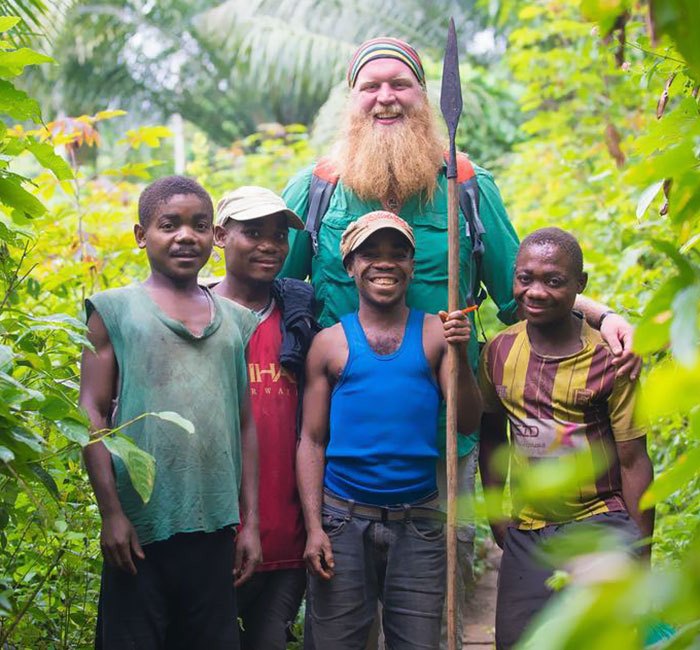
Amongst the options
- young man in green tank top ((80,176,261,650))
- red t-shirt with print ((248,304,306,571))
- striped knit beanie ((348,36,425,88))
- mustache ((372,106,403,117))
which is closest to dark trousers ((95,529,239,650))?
young man in green tank top ((80,176,261,650))

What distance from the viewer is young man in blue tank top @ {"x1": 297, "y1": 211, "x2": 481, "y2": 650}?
11.5ft

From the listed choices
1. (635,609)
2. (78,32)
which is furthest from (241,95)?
(635,609)

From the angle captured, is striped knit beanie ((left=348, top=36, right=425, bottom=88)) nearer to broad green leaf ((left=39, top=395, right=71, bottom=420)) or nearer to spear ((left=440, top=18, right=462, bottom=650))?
spear ((left=440, top=18, right=462, bottom=650))

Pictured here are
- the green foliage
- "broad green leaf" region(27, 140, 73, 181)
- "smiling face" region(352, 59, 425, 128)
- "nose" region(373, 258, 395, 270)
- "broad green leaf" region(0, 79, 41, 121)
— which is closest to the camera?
the green foliage

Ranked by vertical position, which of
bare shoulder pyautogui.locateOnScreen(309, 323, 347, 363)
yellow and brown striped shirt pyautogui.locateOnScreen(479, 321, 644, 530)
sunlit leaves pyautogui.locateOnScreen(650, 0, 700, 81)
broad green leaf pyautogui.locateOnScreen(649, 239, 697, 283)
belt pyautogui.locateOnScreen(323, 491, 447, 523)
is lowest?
belt pyautogui.locateOnScreen(323, 491, 447, 523)

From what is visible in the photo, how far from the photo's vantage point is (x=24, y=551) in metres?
3.64

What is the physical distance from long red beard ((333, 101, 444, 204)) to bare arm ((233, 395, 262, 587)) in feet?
3.57

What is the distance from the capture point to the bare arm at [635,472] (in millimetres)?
3410

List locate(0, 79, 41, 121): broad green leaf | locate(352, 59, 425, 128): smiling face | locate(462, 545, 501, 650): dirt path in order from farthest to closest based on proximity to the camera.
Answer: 1. locate(462, 545, 501, 650): dirt path
2. locate(352, 59, 425, 128): smiling face
3. locate(0, 79, 41, 121): broad green leaf

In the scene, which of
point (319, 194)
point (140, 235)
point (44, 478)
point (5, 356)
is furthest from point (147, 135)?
point (5, 356)

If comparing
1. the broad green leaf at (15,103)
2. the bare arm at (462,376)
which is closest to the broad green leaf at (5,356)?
the broad green leaf at (15,103)

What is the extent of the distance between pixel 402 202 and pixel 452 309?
2.38ft

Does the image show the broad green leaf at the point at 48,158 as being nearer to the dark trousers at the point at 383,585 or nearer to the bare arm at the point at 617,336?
the dark trousers at the point at 383,585

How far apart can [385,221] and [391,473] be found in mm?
862
